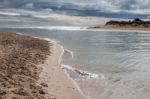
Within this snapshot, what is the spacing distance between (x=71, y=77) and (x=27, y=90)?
178 inches

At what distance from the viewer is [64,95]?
1012cm

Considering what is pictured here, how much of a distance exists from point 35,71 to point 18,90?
3956 millimetres

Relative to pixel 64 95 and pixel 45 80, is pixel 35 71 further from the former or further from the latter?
pixel 64 95

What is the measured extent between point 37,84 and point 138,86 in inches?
182

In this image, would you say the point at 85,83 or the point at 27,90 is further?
the point at 85,83

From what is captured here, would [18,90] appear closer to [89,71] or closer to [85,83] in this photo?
[85,83]

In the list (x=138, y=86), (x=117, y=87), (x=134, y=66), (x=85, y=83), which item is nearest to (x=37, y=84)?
(x=85, y=83)

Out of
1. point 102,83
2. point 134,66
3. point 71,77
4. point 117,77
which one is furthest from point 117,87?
point 134,66

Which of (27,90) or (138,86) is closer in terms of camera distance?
(27,90)

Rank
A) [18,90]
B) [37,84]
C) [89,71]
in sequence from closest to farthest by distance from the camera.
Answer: [18,90], [37,84], [89,71]

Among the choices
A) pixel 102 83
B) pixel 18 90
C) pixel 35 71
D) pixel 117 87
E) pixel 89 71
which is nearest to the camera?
pixel 18 90

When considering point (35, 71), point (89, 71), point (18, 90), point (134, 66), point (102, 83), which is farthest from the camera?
point (134, 66)

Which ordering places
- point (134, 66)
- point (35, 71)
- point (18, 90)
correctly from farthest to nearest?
point (134, 66) → point (35, 71) → point (18, 90)

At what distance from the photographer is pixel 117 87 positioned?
11859 mm
